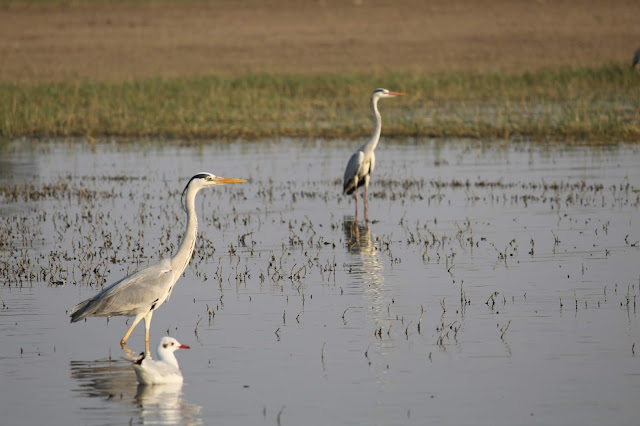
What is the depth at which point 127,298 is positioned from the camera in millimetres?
8305

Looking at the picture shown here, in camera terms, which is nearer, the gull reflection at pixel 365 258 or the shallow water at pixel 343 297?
the shallow water at pixel 343 297

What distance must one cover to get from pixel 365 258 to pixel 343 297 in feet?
6.35

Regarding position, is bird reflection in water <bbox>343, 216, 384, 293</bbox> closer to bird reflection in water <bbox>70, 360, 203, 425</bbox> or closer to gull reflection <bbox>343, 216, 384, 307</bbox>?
gull reflection <bbox>343, 216, 384, 307</bbox>

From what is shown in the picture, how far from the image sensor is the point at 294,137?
953 inches

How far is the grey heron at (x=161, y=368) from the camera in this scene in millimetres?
7085

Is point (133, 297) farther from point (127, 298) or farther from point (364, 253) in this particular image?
point (364, 253)

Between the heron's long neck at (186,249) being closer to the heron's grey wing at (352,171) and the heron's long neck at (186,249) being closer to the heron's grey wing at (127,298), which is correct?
the heron's grey wing at (127,298)

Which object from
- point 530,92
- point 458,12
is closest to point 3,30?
point 458,12

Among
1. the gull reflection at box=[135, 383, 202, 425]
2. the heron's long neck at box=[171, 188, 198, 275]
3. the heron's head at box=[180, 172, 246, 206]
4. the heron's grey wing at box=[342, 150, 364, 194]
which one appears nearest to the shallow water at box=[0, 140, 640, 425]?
the gull reflection at box=[135, 383, 202, 425]

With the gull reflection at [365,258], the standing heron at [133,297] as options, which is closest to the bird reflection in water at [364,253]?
the gull reflection at [365,258]

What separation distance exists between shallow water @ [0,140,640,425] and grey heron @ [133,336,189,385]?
0.37ft

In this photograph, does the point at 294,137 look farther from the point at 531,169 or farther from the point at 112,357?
the point at 112,357

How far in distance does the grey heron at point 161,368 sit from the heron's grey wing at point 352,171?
8.65m

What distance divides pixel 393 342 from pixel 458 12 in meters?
50.7
